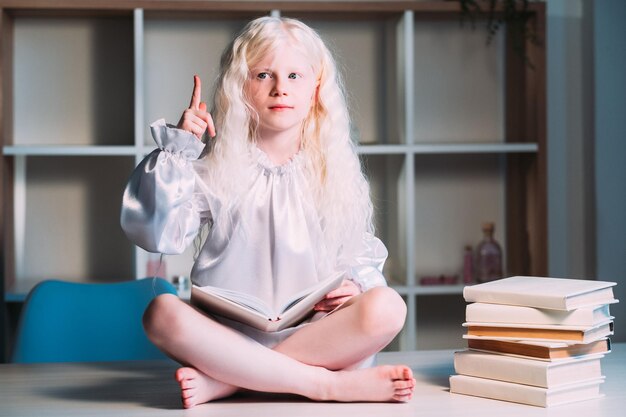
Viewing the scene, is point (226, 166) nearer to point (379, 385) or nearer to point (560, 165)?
point (379, 385)

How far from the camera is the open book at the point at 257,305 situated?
1284 mm

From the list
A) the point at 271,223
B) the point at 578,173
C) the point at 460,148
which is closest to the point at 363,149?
the point at 460,148

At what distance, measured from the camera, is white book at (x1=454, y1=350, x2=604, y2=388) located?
4.35 feet

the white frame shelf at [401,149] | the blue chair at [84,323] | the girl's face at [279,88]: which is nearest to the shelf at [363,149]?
the white frame shelf at [401,149]

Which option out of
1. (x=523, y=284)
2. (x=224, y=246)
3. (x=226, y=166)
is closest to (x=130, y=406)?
(x=224, y=246)

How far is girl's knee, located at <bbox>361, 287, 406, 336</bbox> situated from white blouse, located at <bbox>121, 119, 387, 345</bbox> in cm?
6

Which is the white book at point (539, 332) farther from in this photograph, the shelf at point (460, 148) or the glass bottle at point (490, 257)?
the glass bottle at point (490, 257)

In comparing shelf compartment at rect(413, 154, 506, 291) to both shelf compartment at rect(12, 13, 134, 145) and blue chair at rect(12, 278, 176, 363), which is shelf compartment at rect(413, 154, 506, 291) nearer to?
shelf compartment at rect(12, 13, 134, 145)

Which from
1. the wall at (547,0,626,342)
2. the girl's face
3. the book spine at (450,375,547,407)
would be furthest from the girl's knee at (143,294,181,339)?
the wall at (547,0,626,342)

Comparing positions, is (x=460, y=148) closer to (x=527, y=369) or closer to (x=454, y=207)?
(x=454, y=207)

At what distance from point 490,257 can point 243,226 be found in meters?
1.71

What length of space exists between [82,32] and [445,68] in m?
1.18

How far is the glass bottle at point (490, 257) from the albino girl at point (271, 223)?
1.51m

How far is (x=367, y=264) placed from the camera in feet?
4.99
